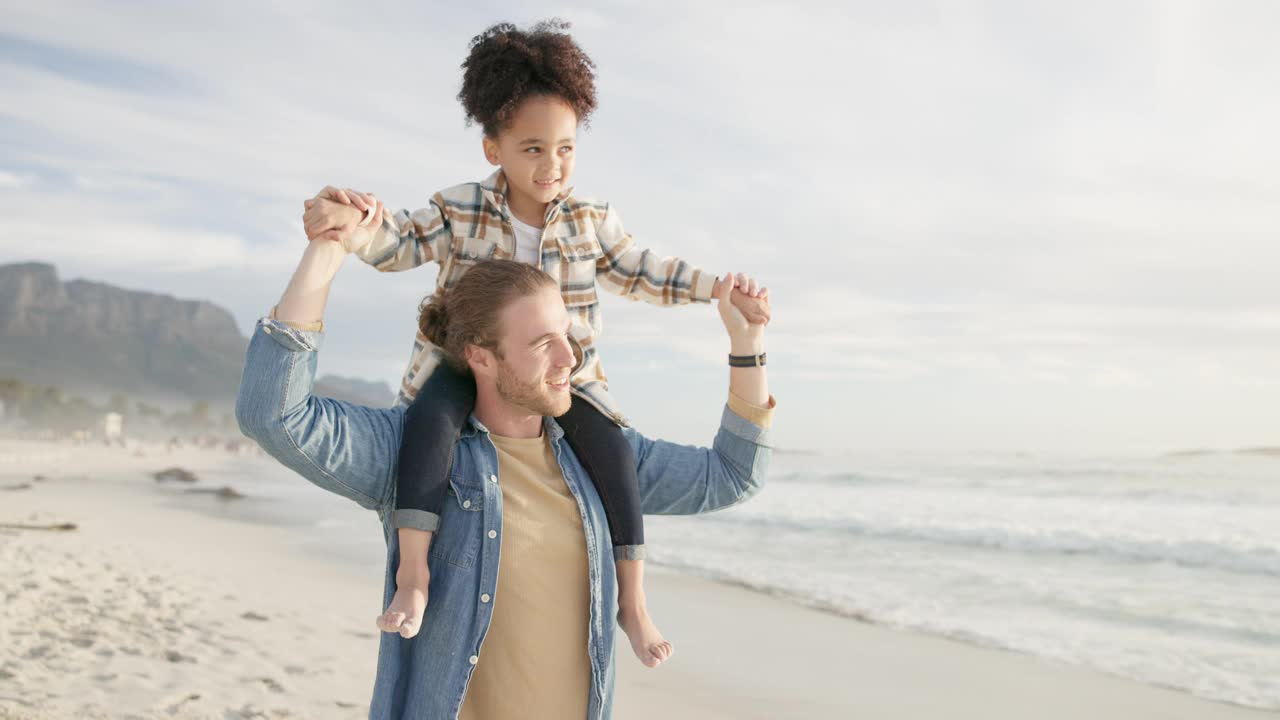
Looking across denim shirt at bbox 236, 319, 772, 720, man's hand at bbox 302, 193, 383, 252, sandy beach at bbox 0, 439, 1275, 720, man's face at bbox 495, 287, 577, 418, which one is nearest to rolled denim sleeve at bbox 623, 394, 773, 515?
denim shirt at bbox 236, 319, 772, 720

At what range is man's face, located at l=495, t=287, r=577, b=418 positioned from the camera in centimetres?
218

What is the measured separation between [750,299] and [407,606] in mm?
1071

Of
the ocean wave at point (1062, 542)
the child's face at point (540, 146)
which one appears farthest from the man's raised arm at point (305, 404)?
the ocean wave at point (1062, 542)

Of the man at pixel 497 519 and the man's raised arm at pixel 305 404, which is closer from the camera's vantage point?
the man's raised arm at pixel 305 404

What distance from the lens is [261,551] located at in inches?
427

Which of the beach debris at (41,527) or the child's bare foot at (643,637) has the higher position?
the child's bare foot at (643,637)

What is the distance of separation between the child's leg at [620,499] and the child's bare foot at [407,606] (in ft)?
1.47

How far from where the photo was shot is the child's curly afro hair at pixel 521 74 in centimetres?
254

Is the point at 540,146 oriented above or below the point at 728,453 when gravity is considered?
above

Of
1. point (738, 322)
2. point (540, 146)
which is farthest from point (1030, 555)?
point (540, 146)

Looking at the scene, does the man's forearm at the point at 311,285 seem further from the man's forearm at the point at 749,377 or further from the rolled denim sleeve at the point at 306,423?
the man's forearm at the point at 749,377

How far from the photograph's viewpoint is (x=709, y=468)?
99.6 inches

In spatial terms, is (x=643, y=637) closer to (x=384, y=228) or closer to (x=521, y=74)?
(x=384, y=228)

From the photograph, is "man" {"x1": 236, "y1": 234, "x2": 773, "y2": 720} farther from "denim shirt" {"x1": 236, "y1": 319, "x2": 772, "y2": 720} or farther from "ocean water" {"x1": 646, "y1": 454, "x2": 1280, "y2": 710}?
"ocean water" {"x1": 646, "y1": 454, "x2": 1280, "y2": 710}
